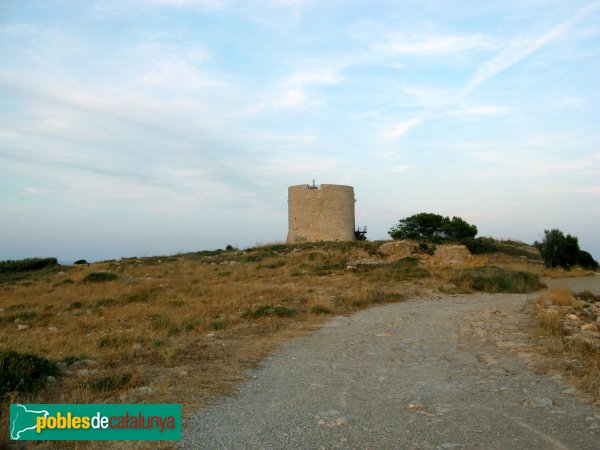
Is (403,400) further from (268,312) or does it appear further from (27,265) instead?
(27,265)

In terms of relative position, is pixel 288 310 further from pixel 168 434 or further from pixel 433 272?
pixel 433 272

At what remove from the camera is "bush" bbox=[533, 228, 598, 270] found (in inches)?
875

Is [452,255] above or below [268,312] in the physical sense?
above

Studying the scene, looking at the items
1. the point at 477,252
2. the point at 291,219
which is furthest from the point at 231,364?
the point at 291,219

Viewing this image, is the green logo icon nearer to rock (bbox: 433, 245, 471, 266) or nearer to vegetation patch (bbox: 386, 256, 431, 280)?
vegetation patch (bbox: 386, 256, 431, 280)

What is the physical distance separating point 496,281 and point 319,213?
1849 centimetres

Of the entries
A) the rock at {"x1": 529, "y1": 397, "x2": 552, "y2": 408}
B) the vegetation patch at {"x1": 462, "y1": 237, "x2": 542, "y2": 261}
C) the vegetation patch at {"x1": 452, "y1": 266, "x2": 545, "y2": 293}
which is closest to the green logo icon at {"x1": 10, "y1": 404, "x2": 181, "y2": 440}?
the rock at {"x1": 529, "y1": 397, "x2": 552, "y2": 408}

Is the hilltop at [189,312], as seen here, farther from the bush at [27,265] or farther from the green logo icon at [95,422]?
the bush at [27,265]

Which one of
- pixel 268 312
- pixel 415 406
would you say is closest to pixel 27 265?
pixel 268 312

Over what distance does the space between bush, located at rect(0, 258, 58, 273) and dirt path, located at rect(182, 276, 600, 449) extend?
84.8 feet

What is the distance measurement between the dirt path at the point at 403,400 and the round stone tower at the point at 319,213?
78.9 ft

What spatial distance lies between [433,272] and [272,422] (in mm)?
12871

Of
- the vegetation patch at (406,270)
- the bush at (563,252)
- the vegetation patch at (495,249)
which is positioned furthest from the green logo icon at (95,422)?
the vegetation patch at (495,249)

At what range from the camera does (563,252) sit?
22.2m
